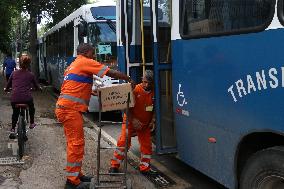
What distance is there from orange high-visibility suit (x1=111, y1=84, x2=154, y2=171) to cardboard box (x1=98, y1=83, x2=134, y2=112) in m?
0.87

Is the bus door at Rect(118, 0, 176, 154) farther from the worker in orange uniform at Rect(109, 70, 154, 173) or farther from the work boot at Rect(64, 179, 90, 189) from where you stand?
the work boot at Rect(64, 179, 90, 189)

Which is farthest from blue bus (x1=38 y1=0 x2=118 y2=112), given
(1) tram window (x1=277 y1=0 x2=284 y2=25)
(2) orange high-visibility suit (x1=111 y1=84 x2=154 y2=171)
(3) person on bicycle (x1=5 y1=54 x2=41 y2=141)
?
(1) tram window (x1=277 y1=0 x2=284 y2=25)

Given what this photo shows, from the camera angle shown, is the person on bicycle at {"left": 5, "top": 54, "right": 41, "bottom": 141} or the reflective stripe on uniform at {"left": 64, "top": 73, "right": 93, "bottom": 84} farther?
the person on bicycle at {"left": 5, "top": 54, "right": 41, "bottom": 141}

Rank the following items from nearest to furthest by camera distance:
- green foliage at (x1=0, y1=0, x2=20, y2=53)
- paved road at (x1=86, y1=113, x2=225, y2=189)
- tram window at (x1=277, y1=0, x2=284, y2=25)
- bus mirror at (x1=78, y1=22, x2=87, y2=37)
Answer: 1. tram window at (x1=277, y1=0, x2=284, y2=25)
2. paved road at (x1=86, y1=113, x2=225, y2=189)
3. bus mirror at (x1=78, y1=22, x2=87, y2=37)
4. green foliage at (x1=0, y1=0, x2=20, y2=53)

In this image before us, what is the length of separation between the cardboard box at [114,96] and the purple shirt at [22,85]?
3.05 meters

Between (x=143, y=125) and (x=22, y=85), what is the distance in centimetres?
262

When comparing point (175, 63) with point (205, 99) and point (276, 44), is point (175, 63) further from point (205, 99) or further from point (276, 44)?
point (276, 44)

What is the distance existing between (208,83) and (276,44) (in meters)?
1.26

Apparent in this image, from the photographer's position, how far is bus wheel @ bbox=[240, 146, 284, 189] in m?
3.88

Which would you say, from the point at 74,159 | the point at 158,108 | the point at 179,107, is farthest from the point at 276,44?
the point at 74,159

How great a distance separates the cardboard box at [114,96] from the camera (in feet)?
17.2

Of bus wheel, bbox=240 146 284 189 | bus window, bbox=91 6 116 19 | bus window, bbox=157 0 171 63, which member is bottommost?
bus wheel, bbox=240 146 284 189

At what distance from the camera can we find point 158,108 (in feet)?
20.2

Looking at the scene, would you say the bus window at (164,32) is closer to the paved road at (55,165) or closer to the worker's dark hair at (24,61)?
the paved road at (55,165)
